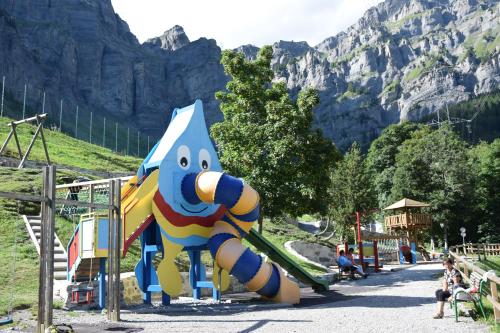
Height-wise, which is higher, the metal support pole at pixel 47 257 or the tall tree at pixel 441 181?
the tall tree at pixel 441 181

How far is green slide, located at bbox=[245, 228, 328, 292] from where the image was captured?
17.5m

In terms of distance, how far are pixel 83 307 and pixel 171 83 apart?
182807 mm

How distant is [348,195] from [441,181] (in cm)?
1099

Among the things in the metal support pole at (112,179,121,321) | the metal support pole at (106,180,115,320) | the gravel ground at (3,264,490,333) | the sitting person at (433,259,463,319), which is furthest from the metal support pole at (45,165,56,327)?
the sitting person at (433,259,463,319)

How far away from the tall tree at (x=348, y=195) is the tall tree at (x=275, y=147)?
2261 cm

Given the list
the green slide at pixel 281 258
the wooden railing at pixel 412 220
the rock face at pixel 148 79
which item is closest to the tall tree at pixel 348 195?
the wooden railing at pixel 412 220

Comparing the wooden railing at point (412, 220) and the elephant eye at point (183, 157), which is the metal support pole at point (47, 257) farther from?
the wooden railing at point (412, 220)

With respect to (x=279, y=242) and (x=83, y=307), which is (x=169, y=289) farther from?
(x=279, y=242)

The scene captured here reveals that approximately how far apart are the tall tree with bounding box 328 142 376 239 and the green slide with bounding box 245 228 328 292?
2932 cm

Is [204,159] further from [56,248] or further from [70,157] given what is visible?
[70,157]

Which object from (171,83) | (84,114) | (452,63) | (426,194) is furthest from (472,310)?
(452,63)

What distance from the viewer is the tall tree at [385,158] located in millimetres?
65938

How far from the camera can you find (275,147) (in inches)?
897

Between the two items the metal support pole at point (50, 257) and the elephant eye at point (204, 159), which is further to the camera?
the elephant eye at point (204, 159)
